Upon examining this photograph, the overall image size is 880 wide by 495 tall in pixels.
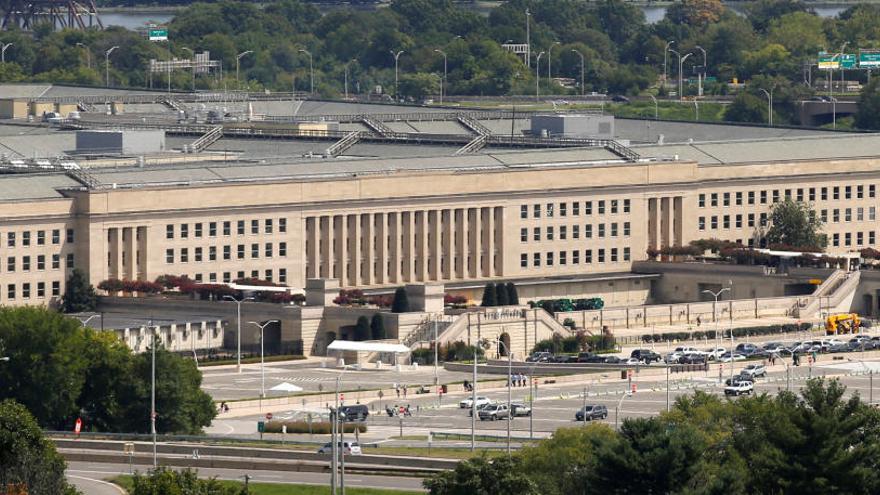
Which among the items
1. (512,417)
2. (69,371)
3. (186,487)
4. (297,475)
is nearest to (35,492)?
(186,487)

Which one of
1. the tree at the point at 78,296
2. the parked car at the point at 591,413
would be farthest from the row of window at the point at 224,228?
the parked car at the point at 591,413

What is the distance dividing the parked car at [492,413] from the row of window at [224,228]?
38.7 meters

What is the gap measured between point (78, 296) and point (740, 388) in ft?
133

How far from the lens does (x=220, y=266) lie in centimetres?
19425

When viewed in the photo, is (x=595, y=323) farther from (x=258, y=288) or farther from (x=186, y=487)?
(x=186, y=487)

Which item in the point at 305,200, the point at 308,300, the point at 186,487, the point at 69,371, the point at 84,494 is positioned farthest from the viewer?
the point at 305,200

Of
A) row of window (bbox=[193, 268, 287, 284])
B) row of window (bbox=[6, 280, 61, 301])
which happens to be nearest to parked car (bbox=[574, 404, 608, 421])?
row of window (bbox=[193, 268, 287, 284])

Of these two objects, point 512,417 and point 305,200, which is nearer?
point 512,417

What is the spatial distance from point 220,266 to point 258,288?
20.4ft

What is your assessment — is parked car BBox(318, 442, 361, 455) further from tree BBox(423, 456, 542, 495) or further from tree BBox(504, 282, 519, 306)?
tree BBox(504, 282, 519, 306)

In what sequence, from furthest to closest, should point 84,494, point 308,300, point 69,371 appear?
1. point 308,300
2. point 69,371
3. point 84,494

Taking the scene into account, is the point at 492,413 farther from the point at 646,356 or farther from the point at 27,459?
the point at 27,459

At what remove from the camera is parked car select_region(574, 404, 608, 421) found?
514 ft

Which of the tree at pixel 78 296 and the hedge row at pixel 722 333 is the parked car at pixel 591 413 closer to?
the hedge row at pixel 722 333
